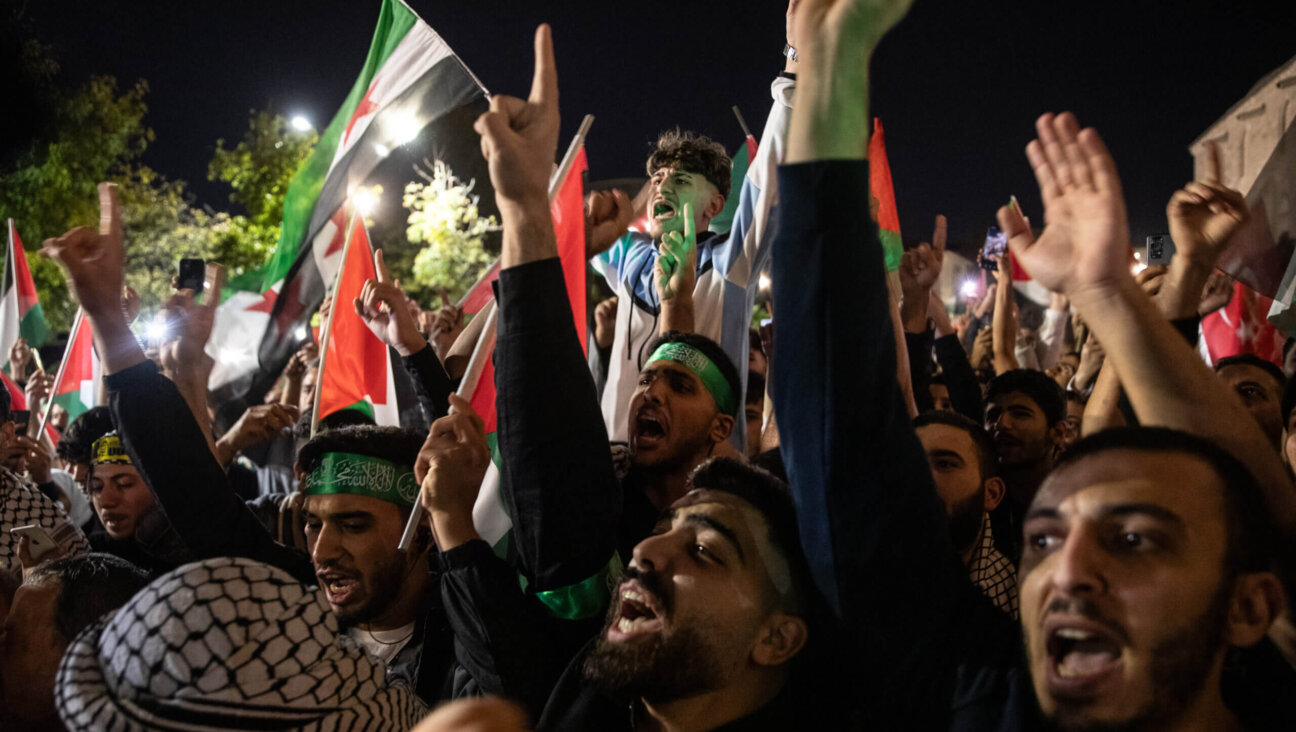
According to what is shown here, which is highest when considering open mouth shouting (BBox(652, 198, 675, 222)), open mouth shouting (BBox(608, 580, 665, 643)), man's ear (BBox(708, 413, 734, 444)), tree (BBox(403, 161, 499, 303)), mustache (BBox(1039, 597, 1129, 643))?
tree (BBox(403, 161, 499, 303))

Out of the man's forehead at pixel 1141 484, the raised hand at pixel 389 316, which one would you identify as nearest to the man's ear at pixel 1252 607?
Result: the man's forehead at pixel 1141 484

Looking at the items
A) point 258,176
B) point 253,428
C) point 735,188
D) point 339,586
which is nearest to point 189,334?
point 253,428

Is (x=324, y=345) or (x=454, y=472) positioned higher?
(x=324, y=345)

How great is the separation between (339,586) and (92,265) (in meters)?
1.25

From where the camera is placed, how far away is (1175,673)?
1.57 m

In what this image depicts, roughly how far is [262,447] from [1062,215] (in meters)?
5.89

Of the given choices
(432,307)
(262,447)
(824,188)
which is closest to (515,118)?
(824,188)

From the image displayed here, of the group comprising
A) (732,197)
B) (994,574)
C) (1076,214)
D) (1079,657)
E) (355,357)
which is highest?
(732,197)

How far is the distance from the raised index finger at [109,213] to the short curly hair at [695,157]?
230 centimetres

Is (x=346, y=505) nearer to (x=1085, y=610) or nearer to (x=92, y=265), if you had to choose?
(x=92, y=265)

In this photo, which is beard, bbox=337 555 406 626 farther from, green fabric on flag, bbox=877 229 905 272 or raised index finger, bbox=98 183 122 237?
green fabric on flag, bbox=877 229 905 272

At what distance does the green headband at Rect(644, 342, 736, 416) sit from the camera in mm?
3543

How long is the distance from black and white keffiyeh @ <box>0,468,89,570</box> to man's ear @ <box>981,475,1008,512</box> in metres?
3.32

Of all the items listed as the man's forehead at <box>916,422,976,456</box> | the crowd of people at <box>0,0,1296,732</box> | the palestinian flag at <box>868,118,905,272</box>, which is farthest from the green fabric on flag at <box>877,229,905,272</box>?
the man's forehead at <box>916,422,976,456</box>
